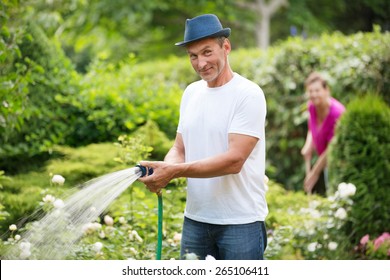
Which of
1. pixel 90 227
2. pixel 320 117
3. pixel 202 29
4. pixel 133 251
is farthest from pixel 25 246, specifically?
pixel 320 117

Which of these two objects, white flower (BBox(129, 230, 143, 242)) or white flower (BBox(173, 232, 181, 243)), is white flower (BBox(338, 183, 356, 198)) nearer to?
white flower (BBox(173, 232, 181, 243))

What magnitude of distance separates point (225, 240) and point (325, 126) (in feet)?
12.0

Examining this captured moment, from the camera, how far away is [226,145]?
3234mm

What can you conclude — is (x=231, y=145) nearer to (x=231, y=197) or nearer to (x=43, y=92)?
(x=231, y=197)

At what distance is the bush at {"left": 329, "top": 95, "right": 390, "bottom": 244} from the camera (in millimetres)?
5418

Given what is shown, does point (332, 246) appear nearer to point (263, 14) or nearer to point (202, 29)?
point (202, 29)

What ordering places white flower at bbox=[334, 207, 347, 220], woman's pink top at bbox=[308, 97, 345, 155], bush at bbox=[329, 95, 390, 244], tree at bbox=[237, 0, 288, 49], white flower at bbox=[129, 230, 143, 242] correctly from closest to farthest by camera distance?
white flower at bbox=[129, 230, 143, 242]
white flower at bbox=[334, 207, 347, 220]
bush at bbox=[329, 95, 390, 244]
woman's pink top at bbox=[308, 97, 345, 155]
tree at bbox=[237, 0, 288, 49]

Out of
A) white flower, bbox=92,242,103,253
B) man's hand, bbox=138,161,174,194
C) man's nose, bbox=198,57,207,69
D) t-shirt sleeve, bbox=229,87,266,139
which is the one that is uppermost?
man's nose, bbox=198,57,207,69

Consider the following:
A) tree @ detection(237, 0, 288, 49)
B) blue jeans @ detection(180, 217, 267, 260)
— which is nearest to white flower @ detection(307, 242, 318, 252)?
blue jeans @ detection(180, 217, 267, 260)

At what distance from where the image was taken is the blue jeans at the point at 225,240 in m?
3.25

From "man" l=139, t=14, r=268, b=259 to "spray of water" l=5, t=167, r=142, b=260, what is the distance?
32 cm

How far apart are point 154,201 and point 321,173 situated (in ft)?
9.35
